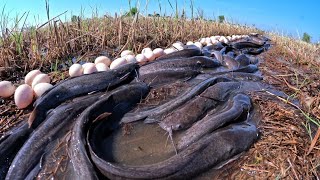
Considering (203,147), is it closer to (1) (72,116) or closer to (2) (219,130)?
(2) (219,130)

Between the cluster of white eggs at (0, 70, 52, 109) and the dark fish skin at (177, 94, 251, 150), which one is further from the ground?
the cluster of white eggs at (0, 70, 52, 109)

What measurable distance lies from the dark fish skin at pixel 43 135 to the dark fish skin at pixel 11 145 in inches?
3.9

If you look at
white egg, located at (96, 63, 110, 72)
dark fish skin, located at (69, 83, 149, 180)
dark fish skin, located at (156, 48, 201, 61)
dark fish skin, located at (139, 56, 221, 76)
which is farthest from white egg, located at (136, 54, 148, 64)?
dark fish skin, located at (69, 83, 149, 180)

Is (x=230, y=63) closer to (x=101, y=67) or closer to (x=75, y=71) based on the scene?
(x=101, y=67)

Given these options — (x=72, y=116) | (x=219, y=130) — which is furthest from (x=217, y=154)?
(x=72, y=116)

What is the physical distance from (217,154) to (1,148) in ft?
6.62

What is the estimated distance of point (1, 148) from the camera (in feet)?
9.08

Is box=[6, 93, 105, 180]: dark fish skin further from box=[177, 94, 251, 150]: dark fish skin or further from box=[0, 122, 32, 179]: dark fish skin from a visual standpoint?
box=[177, 94, 251, 150]: dark fish skin

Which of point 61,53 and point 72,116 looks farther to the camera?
point 61,53

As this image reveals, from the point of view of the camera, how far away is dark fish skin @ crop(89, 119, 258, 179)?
2.35m

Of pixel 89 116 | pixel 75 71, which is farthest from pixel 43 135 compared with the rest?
pixel 75 71

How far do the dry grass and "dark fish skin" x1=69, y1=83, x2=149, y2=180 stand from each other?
949 mm

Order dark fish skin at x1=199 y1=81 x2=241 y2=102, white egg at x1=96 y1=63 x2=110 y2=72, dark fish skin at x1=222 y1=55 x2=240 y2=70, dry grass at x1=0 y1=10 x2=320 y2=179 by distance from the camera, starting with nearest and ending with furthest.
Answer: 1. dry grass at x1=0 y1=10 x2=320 y2=179
2. dark fish skin at x1=199 y1=81 x2=241 y2=102
3. white egg at x1=96 y1=63 x2=110 y2=72
4. dark fish skin at x1=222 y1=55 x2=240 y2=70

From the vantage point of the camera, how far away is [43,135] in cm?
289
